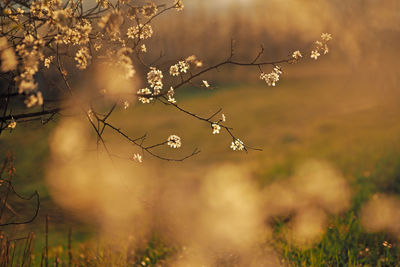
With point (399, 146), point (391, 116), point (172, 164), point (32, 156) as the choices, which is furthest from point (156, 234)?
point (391, 116)

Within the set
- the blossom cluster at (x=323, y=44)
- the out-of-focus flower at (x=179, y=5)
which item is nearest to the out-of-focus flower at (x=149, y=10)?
the out-of-focus flower at (x=179, y=5)

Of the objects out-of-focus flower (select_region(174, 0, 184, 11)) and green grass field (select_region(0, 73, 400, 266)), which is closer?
out-of-focus flower (select_region(174, 0, 184, 11))

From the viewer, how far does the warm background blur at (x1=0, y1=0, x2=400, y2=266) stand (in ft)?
24.5

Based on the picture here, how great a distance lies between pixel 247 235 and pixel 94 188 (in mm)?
3584

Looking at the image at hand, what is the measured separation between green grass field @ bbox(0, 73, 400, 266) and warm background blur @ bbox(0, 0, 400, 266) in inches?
1.7

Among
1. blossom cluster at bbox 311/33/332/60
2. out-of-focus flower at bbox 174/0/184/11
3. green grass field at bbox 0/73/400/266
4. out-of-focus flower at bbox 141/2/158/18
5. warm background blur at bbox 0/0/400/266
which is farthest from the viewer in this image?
Answer: warm background blur at bbox 0/0/400/266

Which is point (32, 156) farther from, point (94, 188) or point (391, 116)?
point (391, 116)

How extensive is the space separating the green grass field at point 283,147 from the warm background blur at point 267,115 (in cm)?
4

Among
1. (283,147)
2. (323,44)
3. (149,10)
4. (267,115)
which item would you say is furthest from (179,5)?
(267,115)

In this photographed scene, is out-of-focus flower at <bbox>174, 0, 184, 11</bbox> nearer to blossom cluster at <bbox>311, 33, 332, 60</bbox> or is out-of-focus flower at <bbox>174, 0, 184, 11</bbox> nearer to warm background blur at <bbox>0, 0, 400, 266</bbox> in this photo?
warm background blur at <bbox>0, 0, 400, 266</bbox>

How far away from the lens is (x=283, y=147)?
1148cm

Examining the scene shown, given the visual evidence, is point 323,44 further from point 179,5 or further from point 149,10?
point 149,10

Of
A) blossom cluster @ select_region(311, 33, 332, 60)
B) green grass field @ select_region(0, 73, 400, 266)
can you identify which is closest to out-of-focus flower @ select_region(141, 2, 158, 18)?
green grass field @ select_region(0, 73, 400, 266)

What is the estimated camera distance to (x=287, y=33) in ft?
86.8
